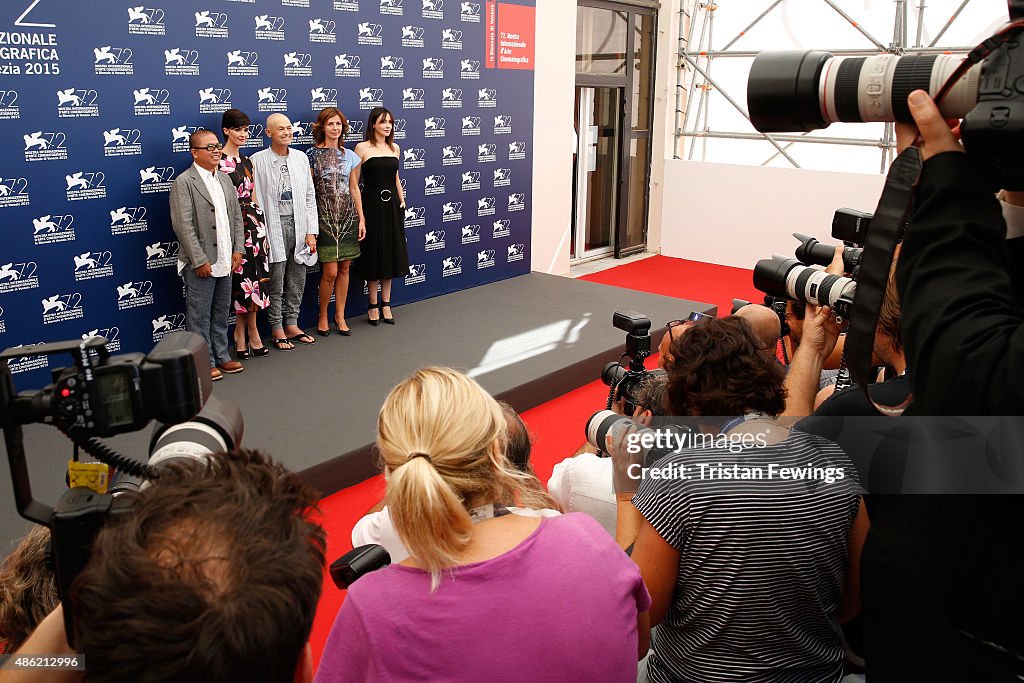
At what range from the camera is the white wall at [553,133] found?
23.0ft

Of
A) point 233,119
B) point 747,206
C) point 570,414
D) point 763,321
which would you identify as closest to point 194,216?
point 233,119

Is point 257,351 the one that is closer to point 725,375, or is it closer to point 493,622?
point 725,375

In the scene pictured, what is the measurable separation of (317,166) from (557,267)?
10.2 ft

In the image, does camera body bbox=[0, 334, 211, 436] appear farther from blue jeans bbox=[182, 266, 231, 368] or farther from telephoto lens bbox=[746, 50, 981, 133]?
blue jeans bbox=[182, 266, 231, 368]

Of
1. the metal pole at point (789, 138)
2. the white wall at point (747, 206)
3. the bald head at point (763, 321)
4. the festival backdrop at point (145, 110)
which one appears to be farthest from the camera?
the white wall at point (747, 206)

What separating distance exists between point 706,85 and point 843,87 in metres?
7.94

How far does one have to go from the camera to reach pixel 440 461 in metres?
1.30

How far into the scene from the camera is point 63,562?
0.92 m

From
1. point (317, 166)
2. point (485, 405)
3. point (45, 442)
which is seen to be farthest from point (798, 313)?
point (317, 166)

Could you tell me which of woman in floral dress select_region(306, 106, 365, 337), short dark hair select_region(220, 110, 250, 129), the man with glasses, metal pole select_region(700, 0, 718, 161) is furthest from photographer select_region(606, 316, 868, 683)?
metal pole select_region(700, 0, 718, 161)

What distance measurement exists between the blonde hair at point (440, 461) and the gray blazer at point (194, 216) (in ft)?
10.6

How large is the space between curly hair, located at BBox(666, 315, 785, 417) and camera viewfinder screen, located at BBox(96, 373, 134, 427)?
1090 mm

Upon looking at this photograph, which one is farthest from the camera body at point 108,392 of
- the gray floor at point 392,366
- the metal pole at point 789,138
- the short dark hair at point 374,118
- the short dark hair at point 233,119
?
the metal pole at point 789,138

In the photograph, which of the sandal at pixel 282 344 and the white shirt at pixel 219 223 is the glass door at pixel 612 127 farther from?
the white shirt at pixel 219 223
